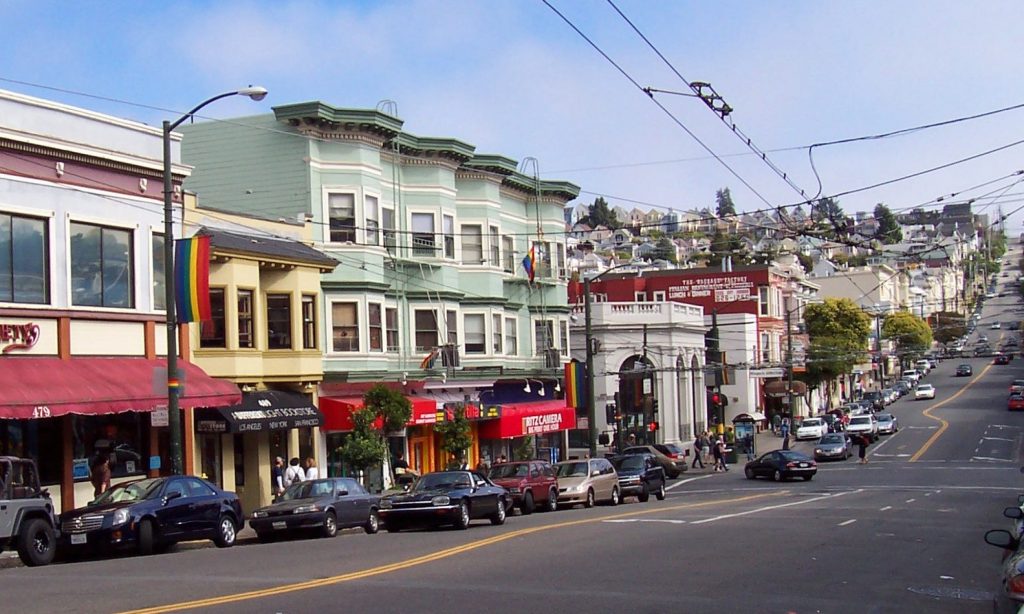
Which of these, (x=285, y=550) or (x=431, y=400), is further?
(x=431, y=400)

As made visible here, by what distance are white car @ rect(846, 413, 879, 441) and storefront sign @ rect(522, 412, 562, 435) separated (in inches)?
900

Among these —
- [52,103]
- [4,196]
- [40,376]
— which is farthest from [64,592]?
[52,103]

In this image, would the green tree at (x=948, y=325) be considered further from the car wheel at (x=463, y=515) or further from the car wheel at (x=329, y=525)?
the car wheel at (x=329, y=525)

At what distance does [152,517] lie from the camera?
2069 cm

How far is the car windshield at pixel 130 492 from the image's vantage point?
20891 millimetres

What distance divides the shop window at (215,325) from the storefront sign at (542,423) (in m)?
17.0

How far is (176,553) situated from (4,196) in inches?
360

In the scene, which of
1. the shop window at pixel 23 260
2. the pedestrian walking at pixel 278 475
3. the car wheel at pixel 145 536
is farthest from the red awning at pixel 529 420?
the car wheel at pixel 145 536

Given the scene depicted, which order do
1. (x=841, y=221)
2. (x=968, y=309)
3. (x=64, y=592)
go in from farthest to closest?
(x=968, y=309) < (x=841, y=221) < (x=64, y=592)

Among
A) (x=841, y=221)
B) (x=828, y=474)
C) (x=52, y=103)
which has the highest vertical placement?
(x=52, y=103)

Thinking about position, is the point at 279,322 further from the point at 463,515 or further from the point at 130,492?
the point at 130,492

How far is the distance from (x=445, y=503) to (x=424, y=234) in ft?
59.1

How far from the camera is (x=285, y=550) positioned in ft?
66.9

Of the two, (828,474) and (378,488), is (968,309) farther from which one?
(378,488)
